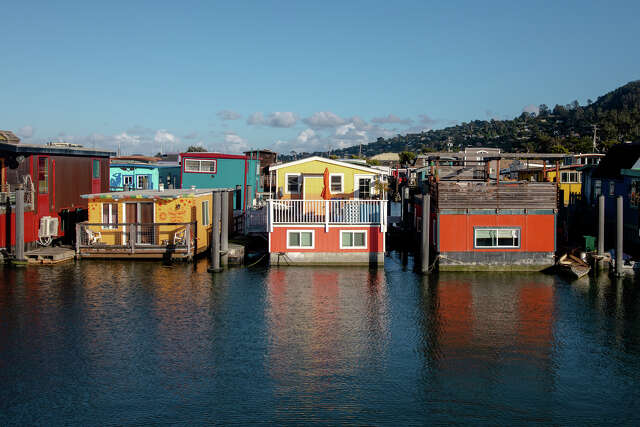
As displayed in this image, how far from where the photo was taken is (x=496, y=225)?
29.6m

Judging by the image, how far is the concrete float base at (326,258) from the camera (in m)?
30.9

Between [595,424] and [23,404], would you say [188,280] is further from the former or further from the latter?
[595,424]

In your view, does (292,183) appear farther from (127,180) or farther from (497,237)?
(127,180)

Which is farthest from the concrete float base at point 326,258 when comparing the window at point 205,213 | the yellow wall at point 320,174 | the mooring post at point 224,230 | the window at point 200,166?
the window at point 200,166

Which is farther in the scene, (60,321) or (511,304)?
(511,304)

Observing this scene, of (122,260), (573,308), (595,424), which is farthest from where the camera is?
(122,260)

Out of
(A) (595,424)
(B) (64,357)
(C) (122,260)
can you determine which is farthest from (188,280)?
(A) (595,424)

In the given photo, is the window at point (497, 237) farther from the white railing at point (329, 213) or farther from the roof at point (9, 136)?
the roof at point (9, 136)

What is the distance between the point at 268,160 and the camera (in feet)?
170

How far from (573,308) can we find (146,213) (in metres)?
21.7

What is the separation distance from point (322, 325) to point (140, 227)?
582 inches

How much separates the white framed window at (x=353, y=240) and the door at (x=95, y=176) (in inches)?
714

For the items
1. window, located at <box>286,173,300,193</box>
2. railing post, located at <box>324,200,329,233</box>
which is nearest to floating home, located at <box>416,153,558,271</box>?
railing post, located at <box>324,200,329,233</box>

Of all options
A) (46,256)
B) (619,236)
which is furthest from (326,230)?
(46,256)
